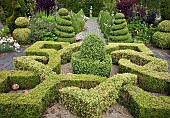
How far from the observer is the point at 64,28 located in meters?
9.95

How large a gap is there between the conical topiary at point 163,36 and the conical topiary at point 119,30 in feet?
4.50

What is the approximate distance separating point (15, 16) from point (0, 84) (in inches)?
267

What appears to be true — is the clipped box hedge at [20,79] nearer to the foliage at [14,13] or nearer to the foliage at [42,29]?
the foliage at [42,29]

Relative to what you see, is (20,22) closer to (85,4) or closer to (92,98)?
(92,98)

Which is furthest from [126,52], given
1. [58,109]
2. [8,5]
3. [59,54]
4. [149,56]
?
[8,5]

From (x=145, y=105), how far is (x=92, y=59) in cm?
204

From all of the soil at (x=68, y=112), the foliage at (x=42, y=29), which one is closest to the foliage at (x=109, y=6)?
the foliage at (x=42, y=29)

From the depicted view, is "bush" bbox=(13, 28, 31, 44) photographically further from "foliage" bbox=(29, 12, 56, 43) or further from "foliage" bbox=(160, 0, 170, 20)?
"foliage" bbox=(160, 0, 170, 20)

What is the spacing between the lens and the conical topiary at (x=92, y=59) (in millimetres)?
5996

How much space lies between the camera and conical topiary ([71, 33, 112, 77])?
5996 millimetres

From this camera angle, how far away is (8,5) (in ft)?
42.2

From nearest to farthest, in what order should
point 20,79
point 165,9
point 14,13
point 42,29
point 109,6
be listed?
1. point 20,79
2. point 165,9
3. point 14,13
4. point 42,29
5. point 109,6

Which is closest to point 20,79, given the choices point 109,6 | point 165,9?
point 165,9

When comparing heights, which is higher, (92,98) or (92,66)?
(92,66)
